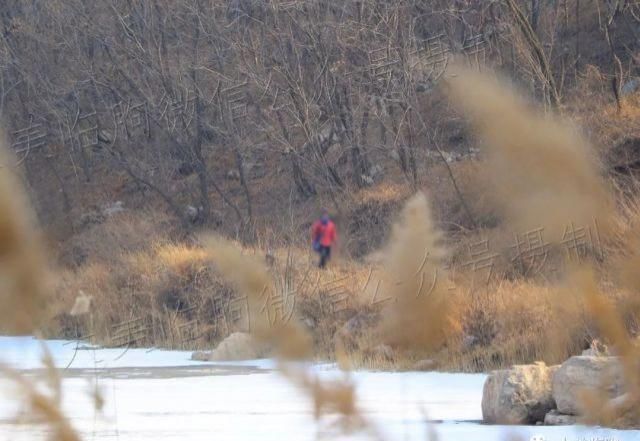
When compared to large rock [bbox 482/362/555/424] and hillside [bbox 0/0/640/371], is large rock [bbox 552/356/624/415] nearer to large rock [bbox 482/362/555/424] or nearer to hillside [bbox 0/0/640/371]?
large rock [bbox 482/362/555/424]

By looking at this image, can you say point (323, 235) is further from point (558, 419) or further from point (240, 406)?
point (558, 419)

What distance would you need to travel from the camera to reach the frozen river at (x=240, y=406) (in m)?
8.98

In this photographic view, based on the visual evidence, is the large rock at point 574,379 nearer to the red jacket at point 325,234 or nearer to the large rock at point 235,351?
the red jacket at point 325,234

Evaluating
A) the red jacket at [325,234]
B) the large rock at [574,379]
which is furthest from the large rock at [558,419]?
the red jacket at [325,234]

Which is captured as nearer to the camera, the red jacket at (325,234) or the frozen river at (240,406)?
the frozen river at (240,406)

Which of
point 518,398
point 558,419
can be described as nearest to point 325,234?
point 518,398

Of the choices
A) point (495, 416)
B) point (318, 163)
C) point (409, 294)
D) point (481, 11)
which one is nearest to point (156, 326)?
point (409, 294)

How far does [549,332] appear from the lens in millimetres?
15758

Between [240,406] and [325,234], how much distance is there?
4510 mm

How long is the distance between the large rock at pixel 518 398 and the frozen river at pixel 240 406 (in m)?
0.23

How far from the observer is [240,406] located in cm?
1241

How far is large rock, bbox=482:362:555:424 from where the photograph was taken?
10.3 m

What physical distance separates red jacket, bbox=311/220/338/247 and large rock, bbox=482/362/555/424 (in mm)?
5463

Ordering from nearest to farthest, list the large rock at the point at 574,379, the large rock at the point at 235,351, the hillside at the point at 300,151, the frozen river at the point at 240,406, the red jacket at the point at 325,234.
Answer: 1. the frozen river at the point at 240,406
2. the large rock at the point at 574,379
3. the red jacket at the point at 325,234
4. the hillside at the point at 300,151
5. the large rock at the point at 235,351
